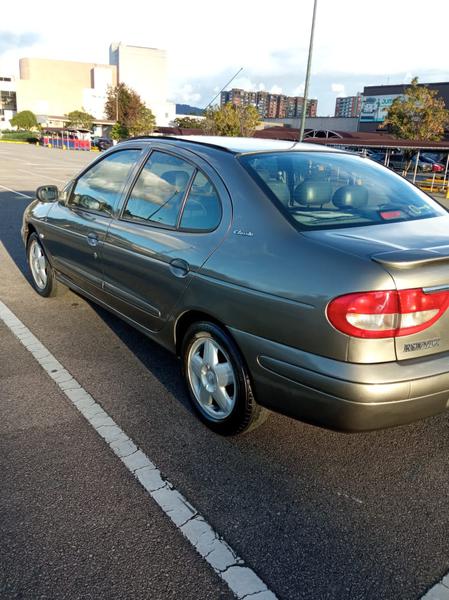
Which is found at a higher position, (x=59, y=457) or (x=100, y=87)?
(x=100, y=87)

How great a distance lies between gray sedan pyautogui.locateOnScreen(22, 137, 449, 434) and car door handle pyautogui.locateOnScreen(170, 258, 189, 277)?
12 mm

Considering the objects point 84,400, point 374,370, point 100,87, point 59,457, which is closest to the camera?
point 374,370

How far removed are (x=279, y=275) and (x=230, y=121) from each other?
38.2 metres

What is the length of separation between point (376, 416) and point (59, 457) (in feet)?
5.46

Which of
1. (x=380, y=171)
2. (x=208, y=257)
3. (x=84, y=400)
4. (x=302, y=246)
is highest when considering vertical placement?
(x=380, y=171)

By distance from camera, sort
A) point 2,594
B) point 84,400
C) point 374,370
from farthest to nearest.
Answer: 1. point 84,400
2. point 374,370
3. point 2,594

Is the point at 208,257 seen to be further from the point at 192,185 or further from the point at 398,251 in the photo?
the point at 398,251

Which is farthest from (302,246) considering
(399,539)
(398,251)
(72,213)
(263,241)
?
(72,213)

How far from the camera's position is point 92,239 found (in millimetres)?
3949

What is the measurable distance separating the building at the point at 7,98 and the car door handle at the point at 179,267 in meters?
145

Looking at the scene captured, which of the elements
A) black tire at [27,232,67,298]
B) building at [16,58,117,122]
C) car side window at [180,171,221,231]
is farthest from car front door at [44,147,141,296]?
building at [16,58,117,122]

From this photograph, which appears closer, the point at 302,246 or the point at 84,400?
the point at 302,246

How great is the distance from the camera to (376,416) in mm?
2230

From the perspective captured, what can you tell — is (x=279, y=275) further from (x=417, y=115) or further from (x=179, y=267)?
(x=417, y=115)
